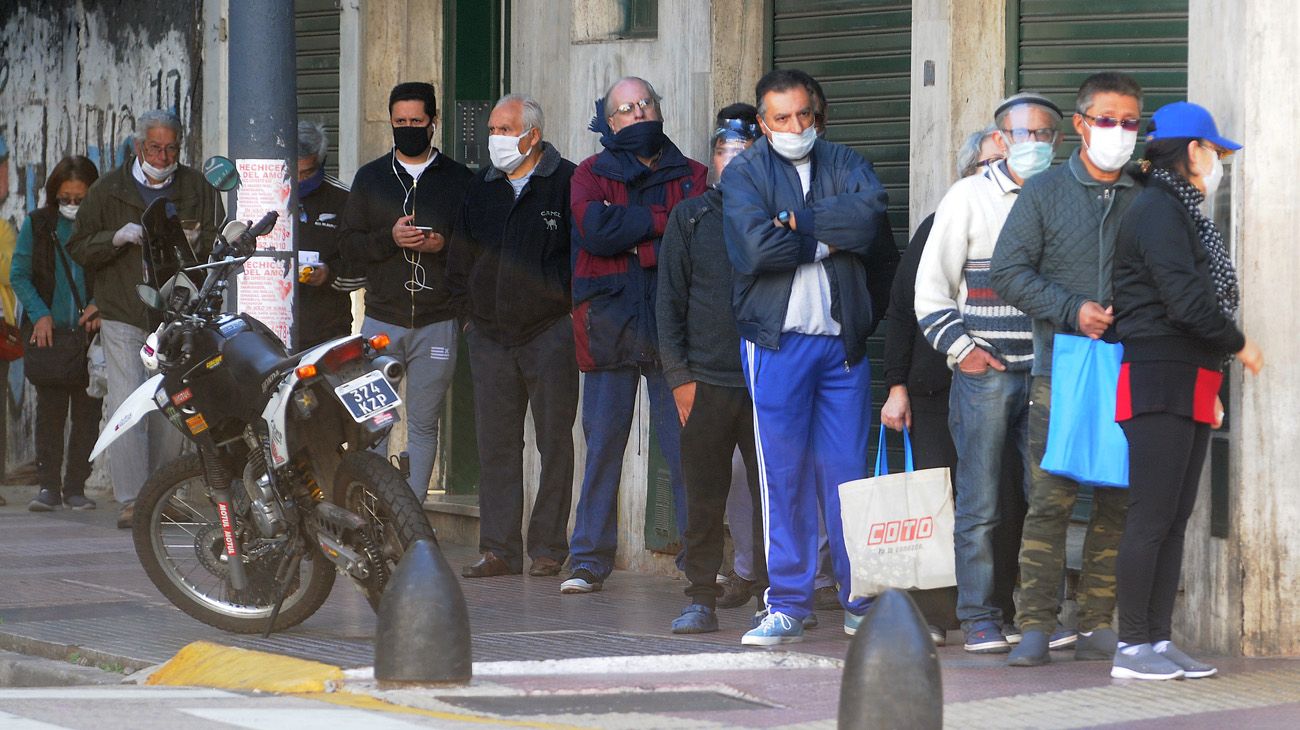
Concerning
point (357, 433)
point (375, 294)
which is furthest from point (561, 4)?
point (357, 433)

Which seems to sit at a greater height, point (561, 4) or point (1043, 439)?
point (561, 4)

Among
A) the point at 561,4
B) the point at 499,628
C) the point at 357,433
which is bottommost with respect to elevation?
the point at 499,628

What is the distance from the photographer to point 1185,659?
24.0 feet

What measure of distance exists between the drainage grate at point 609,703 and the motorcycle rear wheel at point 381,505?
1093 mm

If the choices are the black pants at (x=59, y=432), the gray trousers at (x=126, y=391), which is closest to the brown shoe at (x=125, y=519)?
the gray trousers at (x=126, y=391)

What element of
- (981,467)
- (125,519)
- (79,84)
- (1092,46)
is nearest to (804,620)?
(981,467)

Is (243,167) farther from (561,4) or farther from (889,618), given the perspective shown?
(889,618)

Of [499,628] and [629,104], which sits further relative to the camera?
[629,104]

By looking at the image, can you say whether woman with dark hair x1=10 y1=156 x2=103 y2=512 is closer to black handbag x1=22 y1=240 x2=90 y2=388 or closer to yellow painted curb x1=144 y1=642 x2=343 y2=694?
black handbag x1=22 y1=240 x2=90 y2=388

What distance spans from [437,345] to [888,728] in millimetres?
5537

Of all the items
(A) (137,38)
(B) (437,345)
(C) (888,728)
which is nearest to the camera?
(C) (888,728)

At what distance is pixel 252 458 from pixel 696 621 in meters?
1.80

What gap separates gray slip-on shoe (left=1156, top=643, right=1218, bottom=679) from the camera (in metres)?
7.29

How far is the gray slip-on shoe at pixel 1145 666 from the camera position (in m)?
7.21
